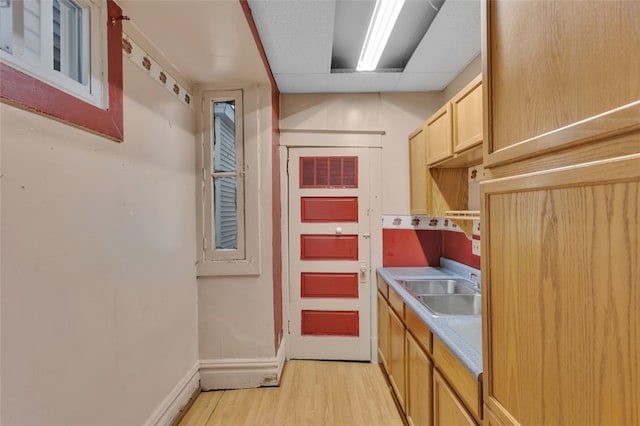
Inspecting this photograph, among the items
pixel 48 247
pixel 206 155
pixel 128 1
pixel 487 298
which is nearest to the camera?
pixel 487 298

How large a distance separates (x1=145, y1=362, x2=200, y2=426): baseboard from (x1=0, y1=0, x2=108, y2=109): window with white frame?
5.70 feet

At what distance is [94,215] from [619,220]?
1.71 m

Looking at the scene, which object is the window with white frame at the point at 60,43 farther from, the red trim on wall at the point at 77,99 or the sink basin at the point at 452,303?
the sink basin at the point at 452,303

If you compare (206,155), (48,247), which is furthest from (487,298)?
(206,155)

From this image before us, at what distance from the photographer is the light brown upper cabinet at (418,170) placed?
8.24 feet

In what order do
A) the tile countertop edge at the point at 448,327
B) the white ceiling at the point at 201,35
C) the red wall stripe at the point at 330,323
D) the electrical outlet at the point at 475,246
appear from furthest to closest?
1. the red wall stripe at the point at 330,323
2. the electrical outlet at the point at 475,246
3. the white ceiling at the point at 201,35
4. the tile countertop edge at the point at 448,327

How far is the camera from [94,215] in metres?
1.35

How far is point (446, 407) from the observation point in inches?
52.6

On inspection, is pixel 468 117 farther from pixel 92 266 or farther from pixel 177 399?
pixel 177 399

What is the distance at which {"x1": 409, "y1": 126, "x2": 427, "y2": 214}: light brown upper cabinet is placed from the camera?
251 centimetres

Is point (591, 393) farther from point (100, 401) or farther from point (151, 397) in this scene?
point (151, 397)

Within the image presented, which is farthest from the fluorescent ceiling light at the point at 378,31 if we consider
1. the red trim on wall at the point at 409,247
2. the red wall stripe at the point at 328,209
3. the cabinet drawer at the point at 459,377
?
the cabinet drawer at the point at 459,377

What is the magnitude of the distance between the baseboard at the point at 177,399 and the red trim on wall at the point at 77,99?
1.59 meters

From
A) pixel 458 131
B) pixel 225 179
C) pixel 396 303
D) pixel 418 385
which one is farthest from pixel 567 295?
pixel 225 179
